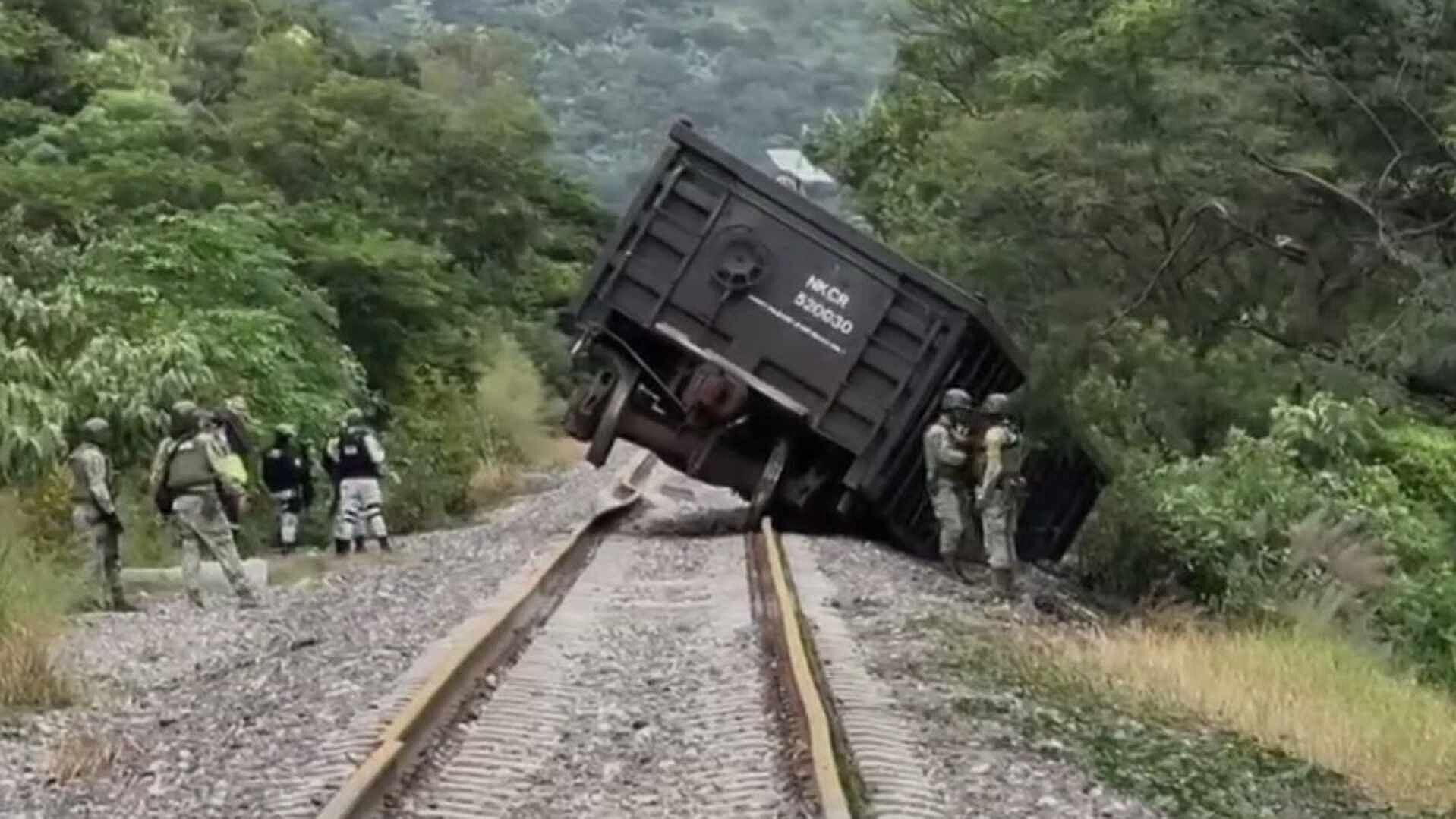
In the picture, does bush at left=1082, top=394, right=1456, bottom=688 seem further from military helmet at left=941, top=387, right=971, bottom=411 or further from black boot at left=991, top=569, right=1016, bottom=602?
military helmet at left=941, top=387, right=971, bottom=411

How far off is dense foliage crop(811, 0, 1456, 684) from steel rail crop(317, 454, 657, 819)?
5.65 meters

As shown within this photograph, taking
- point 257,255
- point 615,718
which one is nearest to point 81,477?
point 615,718

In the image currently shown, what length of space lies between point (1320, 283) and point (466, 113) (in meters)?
31.0

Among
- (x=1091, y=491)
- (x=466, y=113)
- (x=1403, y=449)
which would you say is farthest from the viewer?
(x=466, y=113)

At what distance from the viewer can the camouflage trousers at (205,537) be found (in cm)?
1576

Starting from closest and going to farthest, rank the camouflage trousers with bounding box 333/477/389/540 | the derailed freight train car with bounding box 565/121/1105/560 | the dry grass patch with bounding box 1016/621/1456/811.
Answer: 1. the dry grass patch with bounding box 1016/621/1456/811
2. the derailed freight train car with bounding box 565/121/1105/560
3. the camouflage trousers with bounding box 333/477/389/540

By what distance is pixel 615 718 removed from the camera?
31.9 feet

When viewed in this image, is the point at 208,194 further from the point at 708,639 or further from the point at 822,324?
the point at 708,639

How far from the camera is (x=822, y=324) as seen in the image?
2072cm

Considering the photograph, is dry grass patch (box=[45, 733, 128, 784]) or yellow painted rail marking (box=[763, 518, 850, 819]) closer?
yellow painted rail marking (box=[763, 518, 850, 819])

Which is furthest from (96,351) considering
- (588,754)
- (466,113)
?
(466,113)

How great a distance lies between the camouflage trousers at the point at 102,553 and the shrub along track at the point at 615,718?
10.1ft

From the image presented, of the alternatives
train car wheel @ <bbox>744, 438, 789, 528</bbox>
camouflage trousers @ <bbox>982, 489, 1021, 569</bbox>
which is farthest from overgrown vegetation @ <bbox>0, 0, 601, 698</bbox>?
camouflage trousers @ <bbox>982, 489, 1021, 569</bbox>

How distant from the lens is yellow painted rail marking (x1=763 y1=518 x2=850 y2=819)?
24.9 feet
